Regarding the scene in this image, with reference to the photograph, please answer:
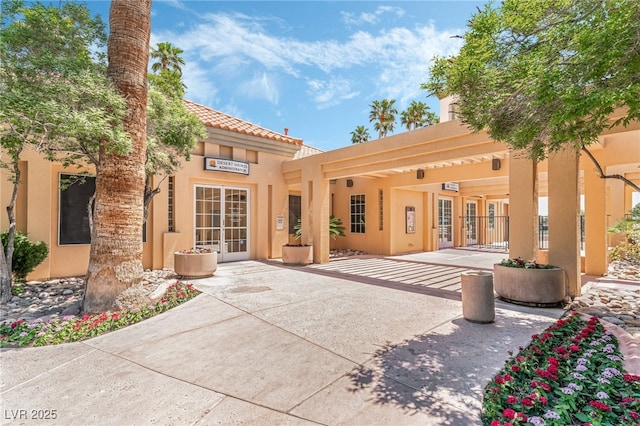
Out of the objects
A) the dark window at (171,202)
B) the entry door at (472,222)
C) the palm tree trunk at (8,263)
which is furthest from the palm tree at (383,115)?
the palm tree trunk at (8,263)

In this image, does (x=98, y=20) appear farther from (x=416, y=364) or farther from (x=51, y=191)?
(x=416, y=364)

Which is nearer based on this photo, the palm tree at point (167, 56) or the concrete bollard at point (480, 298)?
the concrete bollard at point (480, 298)

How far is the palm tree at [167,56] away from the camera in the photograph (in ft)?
45.9

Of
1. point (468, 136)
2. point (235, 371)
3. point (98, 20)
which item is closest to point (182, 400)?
point (235, 371)

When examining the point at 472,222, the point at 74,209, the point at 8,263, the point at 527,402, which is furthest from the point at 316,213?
A: the point at 472,222

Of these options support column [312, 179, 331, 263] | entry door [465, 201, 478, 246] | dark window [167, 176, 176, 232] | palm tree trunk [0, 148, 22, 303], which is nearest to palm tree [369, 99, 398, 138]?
entry door [465, 201, 478, 246]

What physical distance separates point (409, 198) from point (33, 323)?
43.4 feet

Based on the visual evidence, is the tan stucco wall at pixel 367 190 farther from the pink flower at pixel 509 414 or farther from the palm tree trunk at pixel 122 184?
the pink flower at pixel 509 414

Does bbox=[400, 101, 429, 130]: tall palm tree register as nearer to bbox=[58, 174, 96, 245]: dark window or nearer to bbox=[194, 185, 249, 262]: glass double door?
bbox=[194, 185, 249, 262]: glass double door

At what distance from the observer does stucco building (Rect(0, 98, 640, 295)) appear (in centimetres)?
615

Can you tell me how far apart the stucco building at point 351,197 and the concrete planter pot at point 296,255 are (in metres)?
0.60

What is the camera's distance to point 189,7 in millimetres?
6859

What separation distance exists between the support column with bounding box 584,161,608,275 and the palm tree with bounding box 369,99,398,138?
19122 millimetres

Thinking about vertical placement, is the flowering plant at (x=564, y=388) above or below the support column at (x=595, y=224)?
below
